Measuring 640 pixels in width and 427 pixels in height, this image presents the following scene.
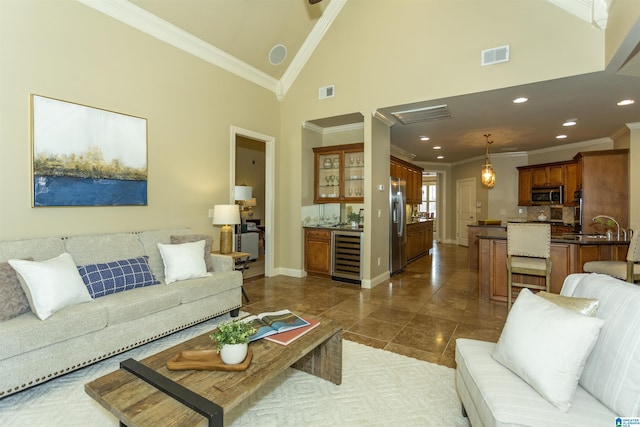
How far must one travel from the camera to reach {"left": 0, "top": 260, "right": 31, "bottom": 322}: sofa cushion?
88.1 inches

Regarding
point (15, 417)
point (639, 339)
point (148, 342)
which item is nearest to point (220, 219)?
point (148, 342)

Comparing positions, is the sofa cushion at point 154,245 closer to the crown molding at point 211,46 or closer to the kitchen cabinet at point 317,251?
the crown molding at point 211,46

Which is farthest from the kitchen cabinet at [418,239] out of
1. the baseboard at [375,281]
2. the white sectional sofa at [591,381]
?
the white sectional sofa at [591,381]

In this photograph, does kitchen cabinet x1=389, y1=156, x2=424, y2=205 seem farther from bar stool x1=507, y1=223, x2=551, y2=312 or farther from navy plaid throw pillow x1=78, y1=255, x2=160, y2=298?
navy plaid throw pillow x1=78, y1=255, x2=160, y2=298

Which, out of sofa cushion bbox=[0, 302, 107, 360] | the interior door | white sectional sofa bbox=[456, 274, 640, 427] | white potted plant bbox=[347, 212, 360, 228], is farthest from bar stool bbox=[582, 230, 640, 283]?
the interior door

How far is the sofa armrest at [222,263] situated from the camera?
3742mm

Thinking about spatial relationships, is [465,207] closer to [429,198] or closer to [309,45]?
[429,198]

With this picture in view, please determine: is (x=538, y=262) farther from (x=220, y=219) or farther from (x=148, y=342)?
(x=148, y=342)

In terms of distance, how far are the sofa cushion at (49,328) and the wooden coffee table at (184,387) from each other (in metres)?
0.96

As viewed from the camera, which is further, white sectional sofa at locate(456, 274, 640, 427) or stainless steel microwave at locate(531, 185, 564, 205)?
stainless steel microwave at locate(531, 185, 564, 205)

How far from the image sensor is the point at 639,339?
4.27 feet

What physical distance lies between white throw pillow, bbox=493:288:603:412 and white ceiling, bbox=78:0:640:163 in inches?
123

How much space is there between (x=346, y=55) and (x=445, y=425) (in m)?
5.00

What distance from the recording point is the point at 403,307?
13.5 feet
